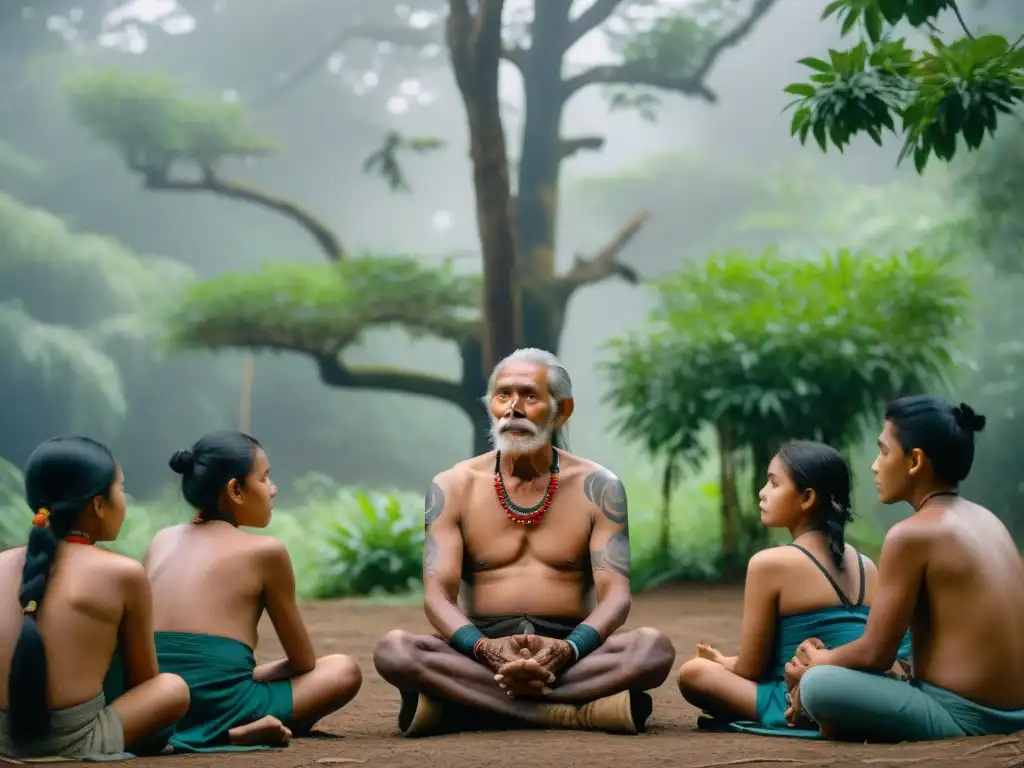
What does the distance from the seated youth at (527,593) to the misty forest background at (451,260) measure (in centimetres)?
580

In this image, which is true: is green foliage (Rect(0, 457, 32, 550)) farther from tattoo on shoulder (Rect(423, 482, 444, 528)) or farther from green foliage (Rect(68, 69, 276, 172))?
tattoo on shoulder (Rect(423, 482, 444, 528))

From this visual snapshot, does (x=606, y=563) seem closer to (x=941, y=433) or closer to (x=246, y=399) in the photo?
(x=941, y=433)

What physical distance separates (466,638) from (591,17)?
1175 centimetres

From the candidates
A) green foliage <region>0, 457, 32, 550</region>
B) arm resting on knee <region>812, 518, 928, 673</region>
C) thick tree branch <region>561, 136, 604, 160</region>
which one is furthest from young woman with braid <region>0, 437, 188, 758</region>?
thick tree branch <region>561, 136, 604, 160</region>

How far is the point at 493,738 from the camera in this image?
3643 millimetres

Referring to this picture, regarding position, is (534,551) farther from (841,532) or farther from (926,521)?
(926,521)

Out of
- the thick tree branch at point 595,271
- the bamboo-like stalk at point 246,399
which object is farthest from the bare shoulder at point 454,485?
the thick tree branch at point 595,271

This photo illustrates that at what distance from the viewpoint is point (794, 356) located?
9906 millimetres

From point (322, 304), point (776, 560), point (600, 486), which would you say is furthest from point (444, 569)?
point (322, 304)

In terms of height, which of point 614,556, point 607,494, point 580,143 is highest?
point 580,143

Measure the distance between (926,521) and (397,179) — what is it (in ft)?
36.1

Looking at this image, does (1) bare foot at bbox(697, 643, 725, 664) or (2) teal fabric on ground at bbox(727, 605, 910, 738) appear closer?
(2) teal fabric on ground at bbox(727, 605, 910, 738)

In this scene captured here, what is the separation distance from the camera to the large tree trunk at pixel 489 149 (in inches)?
429

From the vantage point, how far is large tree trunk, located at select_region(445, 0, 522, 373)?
35.8ft
